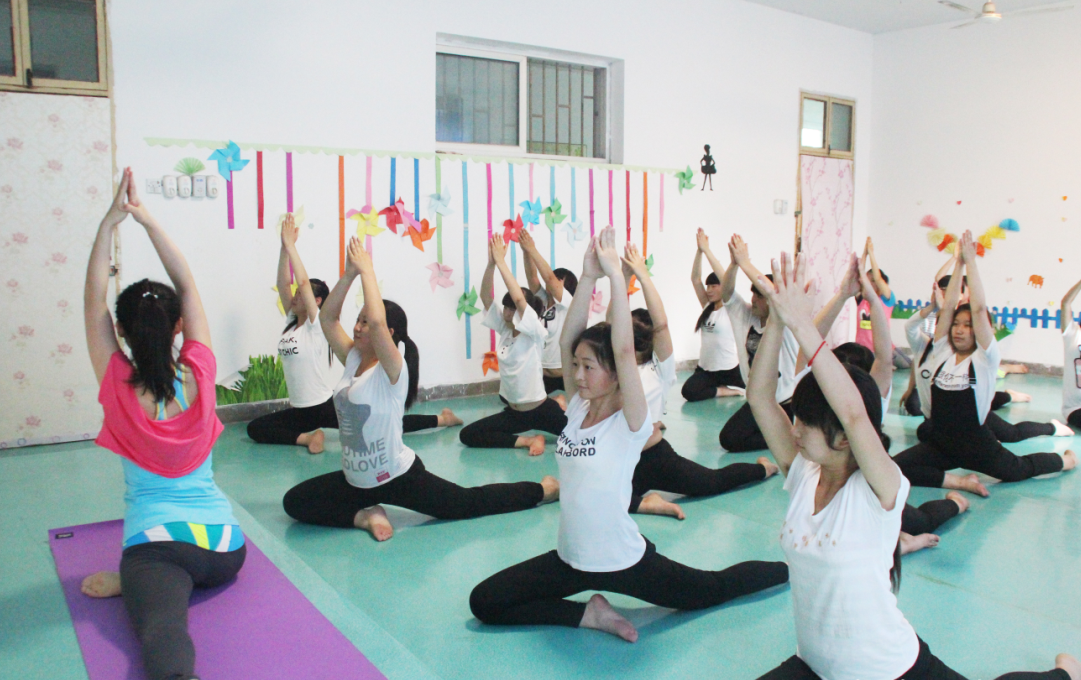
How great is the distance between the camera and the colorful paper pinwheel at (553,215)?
6375mm

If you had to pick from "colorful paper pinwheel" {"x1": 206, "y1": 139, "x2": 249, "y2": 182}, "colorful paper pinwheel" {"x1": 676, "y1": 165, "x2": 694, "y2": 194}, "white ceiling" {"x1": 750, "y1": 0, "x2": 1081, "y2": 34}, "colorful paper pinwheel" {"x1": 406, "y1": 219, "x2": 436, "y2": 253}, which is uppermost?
"white ceiling" {"x1": 750, "y1": 0, "x2": 1081, "y2": 34}

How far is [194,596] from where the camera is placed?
8.35 ft

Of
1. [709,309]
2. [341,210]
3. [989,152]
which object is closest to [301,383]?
[341,210]

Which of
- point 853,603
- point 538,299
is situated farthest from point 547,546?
point 538,299

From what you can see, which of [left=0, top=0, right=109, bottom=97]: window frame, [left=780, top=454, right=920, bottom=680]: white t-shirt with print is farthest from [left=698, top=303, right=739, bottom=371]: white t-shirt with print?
[left=780, top=454, right=920, bottom=680]: white t-shirt with print

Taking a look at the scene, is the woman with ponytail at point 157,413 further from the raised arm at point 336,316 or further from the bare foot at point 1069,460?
the bare foot at point 1069,460

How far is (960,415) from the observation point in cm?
373

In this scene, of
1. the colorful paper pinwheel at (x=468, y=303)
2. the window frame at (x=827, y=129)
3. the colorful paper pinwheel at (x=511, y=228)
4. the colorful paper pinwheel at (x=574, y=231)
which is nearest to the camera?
the colorful paper pinwheel at (x=468, y=303)

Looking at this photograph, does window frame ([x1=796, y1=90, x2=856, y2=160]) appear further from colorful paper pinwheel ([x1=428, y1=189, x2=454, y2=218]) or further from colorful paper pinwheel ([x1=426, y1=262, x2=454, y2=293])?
colorful paper pinwheel ([x1=426, y1=262, x2=454, y2=293])

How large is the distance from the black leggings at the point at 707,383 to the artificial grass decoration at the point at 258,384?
2744mm

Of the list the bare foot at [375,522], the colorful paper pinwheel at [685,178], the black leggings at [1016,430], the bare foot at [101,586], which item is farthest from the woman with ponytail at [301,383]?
the colorful paper pinwheel at [685,178]

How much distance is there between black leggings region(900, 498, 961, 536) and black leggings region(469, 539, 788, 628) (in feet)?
A: 3.17

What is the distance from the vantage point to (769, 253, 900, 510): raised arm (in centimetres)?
161

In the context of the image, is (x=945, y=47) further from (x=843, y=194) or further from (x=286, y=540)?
(x=286, y=540)
